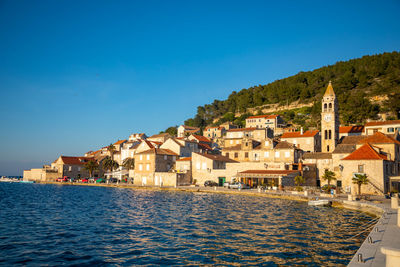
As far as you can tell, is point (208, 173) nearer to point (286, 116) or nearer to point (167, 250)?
point (167, 250)

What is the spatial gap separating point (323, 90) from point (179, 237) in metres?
123

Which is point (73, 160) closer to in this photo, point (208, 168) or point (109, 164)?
point (109, 164)

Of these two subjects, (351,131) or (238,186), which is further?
(351,131)

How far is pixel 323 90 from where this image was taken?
5084 inches

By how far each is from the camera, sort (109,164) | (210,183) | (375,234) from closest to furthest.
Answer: (375,234), (210,183), (109,164)

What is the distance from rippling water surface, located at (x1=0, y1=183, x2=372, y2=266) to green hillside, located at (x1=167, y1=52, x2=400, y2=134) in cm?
7642

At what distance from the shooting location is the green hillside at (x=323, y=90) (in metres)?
97.1

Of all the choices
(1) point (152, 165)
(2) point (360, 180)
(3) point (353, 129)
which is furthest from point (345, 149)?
(1) point (152, 165)

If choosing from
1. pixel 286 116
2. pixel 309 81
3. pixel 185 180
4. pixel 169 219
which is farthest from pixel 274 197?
pixel 309 81

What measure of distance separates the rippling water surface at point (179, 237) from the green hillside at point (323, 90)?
251 feet

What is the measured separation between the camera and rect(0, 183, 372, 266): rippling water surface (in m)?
15.7

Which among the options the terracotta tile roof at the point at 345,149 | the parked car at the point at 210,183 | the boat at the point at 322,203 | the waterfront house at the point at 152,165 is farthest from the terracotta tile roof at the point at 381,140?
the waterfront house at the point at 152,165

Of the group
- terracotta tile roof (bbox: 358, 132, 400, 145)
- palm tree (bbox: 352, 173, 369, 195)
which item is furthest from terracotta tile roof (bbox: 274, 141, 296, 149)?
palm tree (bbox: 352, 173, 369, 195)

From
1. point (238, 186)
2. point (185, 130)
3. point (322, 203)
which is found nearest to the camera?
point (322, 203)
